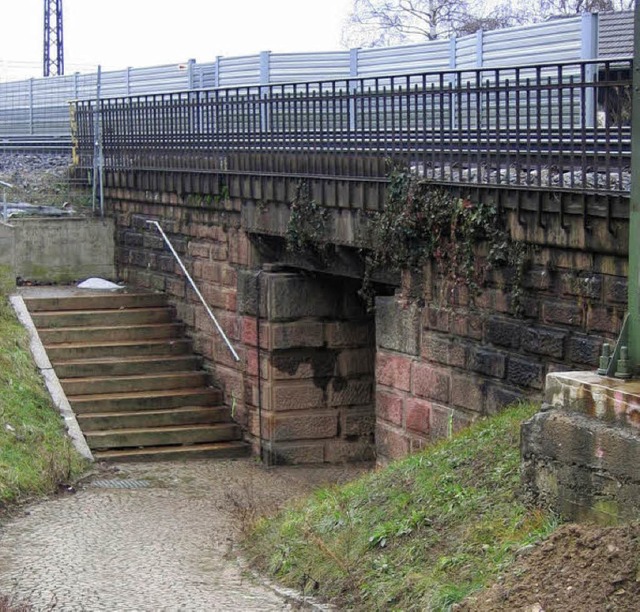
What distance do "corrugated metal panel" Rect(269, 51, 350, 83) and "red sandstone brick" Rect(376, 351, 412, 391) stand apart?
14.9m

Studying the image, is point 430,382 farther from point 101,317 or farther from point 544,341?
point 101,317

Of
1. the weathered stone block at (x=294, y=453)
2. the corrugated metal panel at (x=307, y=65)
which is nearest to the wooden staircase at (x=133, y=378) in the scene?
the weathered stone block at (x=294, y=453)

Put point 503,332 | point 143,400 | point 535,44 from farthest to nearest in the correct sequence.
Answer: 1. point 535,44
2. point 143,400
3. point 503,332

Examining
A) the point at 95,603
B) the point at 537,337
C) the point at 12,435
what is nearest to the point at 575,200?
the point at 537,337

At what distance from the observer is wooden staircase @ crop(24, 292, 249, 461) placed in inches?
685

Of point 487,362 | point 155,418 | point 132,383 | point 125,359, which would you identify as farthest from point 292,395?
point 487,362

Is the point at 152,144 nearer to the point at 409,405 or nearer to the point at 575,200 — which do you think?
the point at 409,405

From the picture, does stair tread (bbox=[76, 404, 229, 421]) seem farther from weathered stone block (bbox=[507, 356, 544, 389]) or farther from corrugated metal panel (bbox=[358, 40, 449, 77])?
corrugated metal panel (bbox=[358, 40, 449, 77])

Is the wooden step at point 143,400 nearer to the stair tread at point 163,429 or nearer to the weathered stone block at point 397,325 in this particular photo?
the stair tread at point 163,429

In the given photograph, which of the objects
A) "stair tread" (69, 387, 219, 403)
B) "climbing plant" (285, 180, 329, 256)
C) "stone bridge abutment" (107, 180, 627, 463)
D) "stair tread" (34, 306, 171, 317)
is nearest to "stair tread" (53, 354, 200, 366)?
"stone bridge abutment" (107, 180, 627, 463)

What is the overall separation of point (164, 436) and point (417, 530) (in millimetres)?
9018

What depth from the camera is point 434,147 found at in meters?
12.7

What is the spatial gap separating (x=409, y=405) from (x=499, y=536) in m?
5.31

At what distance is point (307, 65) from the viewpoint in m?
28.0
